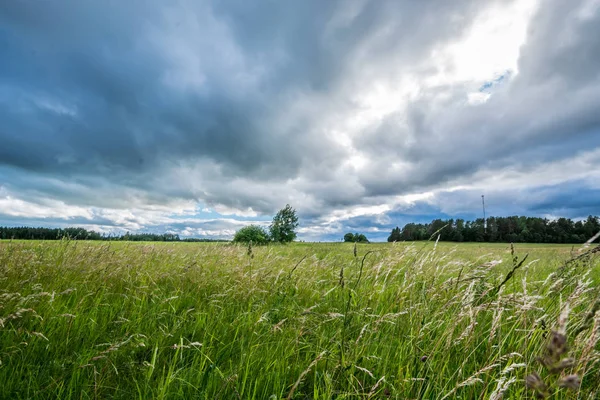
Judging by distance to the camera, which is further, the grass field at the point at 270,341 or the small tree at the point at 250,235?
the small tree at the point at 250,235

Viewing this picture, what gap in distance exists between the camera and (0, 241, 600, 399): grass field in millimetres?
2158

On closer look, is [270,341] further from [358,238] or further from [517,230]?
[517,230]

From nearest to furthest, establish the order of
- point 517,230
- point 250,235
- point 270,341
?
point 270,341 → point 250,235 → point 517,230

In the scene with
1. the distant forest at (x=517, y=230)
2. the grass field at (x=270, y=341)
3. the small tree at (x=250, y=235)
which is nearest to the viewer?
the grass field at (x=270, y=341)

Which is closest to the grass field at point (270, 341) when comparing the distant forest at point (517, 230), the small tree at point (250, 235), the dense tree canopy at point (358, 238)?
the dense tree canopy at point (358, 238)

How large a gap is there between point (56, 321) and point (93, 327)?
0.51 metres

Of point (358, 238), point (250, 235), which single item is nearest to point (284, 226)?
point (250, 235)

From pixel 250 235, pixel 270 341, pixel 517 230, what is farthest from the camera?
pixel 517 230

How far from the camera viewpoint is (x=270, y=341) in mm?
2938

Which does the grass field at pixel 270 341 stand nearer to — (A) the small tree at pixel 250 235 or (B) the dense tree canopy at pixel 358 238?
(B) the dense tree canopy at pixel 358 238

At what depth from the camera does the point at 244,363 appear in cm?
254

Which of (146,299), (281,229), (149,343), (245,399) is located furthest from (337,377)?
(281,229)

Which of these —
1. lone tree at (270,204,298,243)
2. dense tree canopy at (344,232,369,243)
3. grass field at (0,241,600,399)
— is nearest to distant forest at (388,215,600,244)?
dense tree canopy at (344,232,369,243)

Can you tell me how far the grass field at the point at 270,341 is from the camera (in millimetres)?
2158
